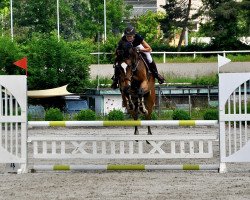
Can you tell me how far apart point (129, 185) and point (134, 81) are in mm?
6463

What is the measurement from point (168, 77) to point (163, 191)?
119 feet

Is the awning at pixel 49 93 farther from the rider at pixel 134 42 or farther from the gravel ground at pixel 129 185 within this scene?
the gravel ground at pixel 129 185

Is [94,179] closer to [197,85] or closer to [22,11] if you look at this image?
[197,85]

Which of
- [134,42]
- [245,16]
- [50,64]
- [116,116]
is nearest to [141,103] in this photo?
[134,42]

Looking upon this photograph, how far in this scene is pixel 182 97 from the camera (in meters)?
41.7

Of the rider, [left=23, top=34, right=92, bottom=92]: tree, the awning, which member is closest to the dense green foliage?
[left=23, top=34, right=92, bottom=92]: tree

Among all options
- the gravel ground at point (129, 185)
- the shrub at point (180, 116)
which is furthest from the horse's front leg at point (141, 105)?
the shrub at point (180, 116)

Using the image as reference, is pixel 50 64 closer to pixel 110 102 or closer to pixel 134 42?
pixel 110 102

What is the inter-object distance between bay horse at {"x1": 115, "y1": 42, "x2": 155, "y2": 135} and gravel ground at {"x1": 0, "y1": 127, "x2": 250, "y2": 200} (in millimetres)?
3415

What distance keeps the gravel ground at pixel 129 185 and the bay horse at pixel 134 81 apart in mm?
3415

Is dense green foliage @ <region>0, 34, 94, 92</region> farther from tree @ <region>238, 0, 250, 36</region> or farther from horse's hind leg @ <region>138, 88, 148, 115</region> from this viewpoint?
horse's hind leg @ <region>138, 88, 148, 115</region>

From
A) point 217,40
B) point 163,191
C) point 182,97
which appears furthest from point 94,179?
point 217,40

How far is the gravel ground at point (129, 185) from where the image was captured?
11.0m

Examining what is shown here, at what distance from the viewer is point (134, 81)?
18359 millimetres
